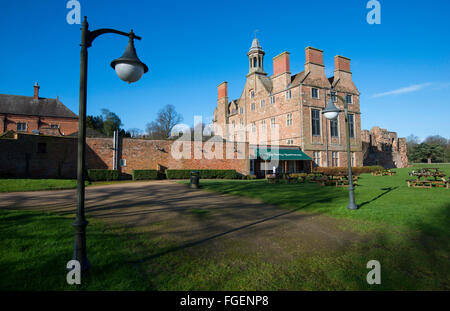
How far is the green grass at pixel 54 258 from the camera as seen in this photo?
3330 mm

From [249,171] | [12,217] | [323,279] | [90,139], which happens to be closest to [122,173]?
[90,139]

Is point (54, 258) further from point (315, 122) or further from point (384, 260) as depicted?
point (315, 122)

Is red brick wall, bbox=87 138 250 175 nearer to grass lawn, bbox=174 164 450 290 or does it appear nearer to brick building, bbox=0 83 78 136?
brick building, bbox=0 83 78 136

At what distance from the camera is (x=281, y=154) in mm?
28391

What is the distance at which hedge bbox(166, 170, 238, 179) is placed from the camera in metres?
24.7

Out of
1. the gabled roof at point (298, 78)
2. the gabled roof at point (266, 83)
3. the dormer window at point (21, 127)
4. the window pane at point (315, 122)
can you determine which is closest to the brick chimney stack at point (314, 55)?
the gabled roof at point (298, 78)

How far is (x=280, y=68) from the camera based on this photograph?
3266 centimetres

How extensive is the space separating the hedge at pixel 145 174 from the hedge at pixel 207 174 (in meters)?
1.20

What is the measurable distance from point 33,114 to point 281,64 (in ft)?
130

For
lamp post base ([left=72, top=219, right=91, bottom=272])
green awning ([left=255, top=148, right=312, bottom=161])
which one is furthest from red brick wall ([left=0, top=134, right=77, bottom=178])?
lamp post base ([left=72, top=219, right=91, bottom=272])

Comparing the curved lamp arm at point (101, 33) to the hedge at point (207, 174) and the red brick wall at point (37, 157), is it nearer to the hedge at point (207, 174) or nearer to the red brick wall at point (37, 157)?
the hedge at point (207, 174)

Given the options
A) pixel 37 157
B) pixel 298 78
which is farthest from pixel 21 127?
pixel 298 78

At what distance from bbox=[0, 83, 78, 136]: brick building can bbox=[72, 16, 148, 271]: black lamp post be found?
39.5 m

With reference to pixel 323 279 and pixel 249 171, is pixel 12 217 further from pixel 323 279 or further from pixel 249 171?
pixel 249 171
